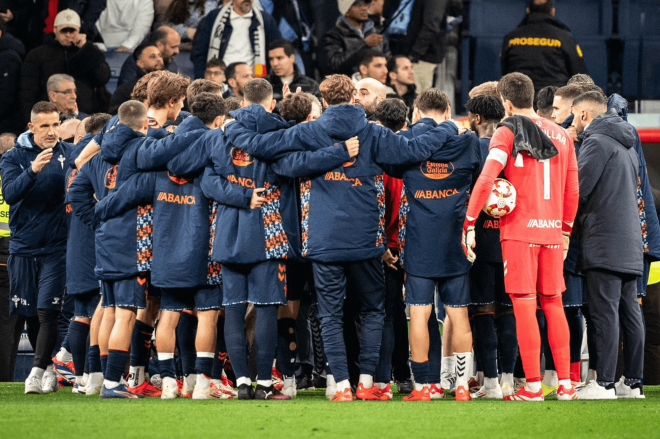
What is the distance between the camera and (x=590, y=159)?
689 cm

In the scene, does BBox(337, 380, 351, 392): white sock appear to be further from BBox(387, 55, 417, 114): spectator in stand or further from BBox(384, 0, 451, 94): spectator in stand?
BBox(384, 0, 451, 94): spectator in stand

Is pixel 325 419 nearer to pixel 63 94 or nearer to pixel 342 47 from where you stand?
pixel 63 94

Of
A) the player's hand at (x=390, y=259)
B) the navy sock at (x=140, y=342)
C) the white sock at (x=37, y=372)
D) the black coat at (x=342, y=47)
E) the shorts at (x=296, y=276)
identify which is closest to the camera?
the player's hand at (x=390, y=259)

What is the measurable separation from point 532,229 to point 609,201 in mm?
678

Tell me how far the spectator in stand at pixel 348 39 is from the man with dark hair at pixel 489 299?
5.32m

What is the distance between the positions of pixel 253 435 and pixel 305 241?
1950 millimetres

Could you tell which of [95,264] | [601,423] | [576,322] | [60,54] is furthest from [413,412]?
[60,54]

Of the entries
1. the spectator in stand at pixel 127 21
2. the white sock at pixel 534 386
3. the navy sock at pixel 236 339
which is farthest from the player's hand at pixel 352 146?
the spectator in stand at pixel 127 21

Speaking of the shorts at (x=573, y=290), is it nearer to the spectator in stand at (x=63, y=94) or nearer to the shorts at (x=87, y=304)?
the shorts at (x=87, y=304)

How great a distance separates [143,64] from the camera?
1165 centimetres

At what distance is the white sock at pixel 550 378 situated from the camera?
24.6 ft

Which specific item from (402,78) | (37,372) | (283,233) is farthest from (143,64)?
(283,233)

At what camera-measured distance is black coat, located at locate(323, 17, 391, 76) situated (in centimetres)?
1231

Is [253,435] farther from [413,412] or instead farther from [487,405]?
[487,405]
